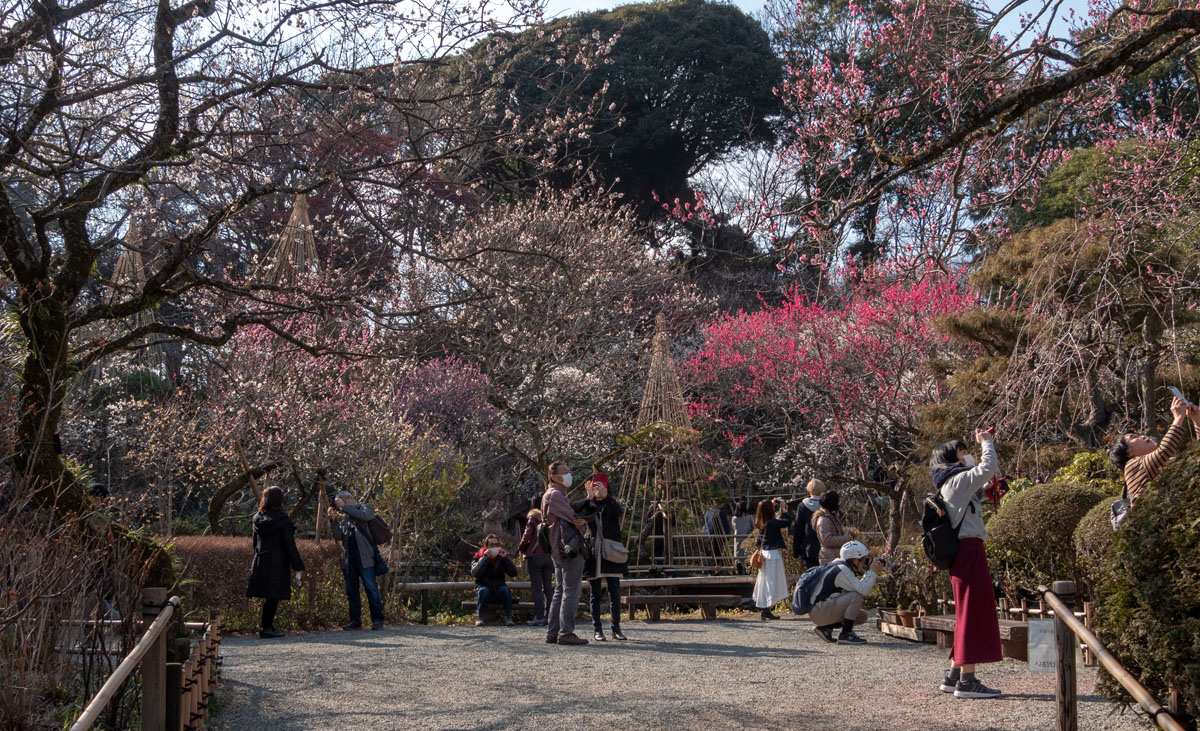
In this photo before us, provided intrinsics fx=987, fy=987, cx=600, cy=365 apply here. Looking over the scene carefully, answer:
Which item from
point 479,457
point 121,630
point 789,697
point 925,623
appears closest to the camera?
point 121,630

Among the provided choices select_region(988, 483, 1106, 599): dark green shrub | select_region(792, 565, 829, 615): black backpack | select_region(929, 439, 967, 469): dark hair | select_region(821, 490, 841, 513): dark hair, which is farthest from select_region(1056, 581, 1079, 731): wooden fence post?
select_region(821, 490, 841, 513): dark hair

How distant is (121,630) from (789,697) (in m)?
4.24

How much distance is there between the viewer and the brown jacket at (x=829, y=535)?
10281 millimetres

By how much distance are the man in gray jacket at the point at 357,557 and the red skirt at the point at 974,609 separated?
685cm

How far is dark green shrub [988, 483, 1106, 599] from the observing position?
27.5 ft

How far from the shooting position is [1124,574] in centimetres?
477

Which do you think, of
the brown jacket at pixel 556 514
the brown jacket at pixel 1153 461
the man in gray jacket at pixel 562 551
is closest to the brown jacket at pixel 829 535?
the man in gray jacket at pixel 562 551

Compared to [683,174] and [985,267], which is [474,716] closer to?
[985,267]

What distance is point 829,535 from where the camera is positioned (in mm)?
10305

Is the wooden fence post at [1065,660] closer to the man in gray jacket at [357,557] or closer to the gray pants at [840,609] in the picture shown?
the gray pants at [840,609]

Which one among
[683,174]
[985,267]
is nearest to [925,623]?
[985,267]

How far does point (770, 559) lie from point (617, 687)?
17.0 feet

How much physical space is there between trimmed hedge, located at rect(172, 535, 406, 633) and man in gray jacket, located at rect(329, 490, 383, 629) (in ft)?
1.35

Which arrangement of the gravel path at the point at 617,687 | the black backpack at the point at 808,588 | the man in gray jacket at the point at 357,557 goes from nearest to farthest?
1. the gravel path at the point at 617,687
2. the black backpack at the point at 808,588
3. the man in gray jacket at the point at 357,557
